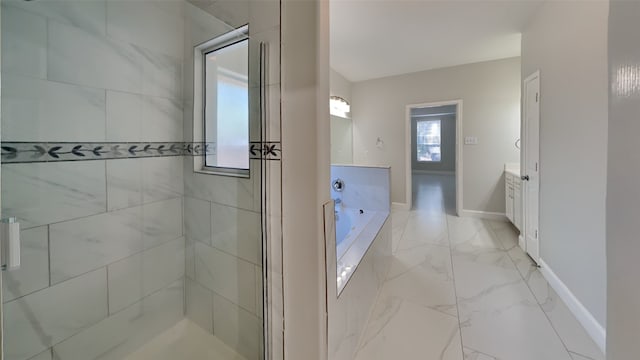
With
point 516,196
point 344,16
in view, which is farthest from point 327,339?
point 516,196

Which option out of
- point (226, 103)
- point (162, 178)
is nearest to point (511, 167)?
point (226, 103)

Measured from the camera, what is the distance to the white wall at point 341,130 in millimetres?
4277

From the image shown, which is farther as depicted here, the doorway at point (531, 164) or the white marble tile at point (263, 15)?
the doorway at point (531, 164)

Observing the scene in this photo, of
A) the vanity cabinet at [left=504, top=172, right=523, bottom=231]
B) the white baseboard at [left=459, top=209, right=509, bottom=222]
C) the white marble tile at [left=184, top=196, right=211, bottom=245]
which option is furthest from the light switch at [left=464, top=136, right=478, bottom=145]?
the white marble tile at [left=184, top=196, right=211, bottom=245]

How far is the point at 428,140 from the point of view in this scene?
1020cm

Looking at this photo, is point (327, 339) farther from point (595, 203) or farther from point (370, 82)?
point (370, 82)

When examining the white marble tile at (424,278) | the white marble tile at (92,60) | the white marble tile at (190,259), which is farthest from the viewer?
the white marble tile at (424,278)

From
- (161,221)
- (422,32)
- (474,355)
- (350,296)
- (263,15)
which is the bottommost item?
(474,355)

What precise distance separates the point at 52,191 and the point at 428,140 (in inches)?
422

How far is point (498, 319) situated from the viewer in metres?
1.78

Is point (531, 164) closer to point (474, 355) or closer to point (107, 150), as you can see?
point (474, 355)

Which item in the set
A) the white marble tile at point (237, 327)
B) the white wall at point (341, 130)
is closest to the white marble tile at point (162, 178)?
the white marble tile at point (237, 327)

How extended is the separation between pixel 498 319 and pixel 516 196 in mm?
2173

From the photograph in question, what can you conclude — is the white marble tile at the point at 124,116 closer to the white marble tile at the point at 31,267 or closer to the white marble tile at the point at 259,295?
the white marble tile at the point at 31,267
